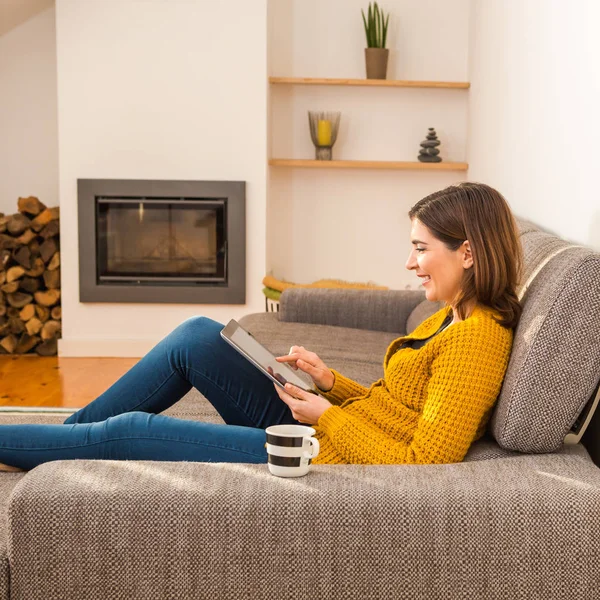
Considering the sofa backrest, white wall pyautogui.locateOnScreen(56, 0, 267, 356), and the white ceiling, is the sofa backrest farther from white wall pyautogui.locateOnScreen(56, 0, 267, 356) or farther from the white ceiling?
the white ceiling

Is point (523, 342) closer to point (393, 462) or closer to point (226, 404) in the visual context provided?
point (393, 462)

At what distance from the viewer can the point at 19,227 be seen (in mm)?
4840

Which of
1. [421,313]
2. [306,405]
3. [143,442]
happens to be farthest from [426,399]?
[421,313]

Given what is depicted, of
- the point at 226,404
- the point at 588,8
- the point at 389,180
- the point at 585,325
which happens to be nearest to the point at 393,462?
the point at 585,325

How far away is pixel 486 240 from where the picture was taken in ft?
5.37

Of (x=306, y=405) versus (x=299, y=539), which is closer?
(x=299, y=539)

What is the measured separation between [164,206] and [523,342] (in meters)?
3.55

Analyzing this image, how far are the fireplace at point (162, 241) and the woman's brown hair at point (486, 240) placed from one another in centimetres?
317

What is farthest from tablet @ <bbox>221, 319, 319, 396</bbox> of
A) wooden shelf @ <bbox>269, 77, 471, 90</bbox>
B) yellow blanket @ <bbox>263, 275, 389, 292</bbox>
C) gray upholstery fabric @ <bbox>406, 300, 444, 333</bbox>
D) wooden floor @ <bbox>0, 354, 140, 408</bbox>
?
wooden shelf @ <bbox>269, 77, 471, 90</bbox>

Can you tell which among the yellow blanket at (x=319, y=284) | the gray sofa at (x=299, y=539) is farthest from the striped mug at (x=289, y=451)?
the yellow blanket at (x=319, y=284)

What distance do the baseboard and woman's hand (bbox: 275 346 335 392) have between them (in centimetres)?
307

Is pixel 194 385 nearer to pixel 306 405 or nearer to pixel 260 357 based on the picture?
pixel 260 357

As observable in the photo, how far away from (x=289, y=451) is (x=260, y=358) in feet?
1.79

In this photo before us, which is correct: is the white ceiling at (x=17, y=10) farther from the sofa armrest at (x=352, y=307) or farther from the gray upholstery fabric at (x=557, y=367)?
the gray upholstery fabric at (x=557, y=367)
